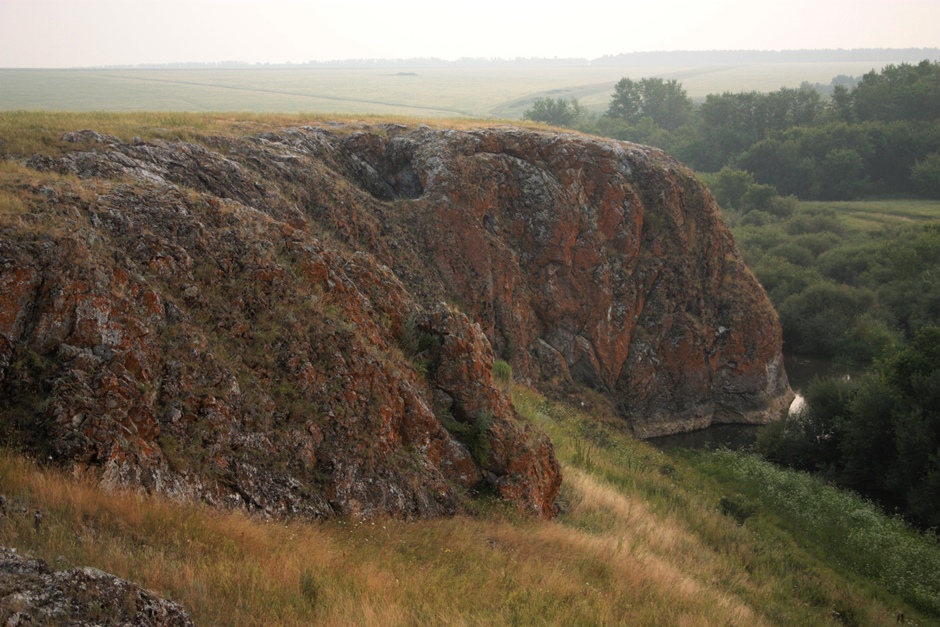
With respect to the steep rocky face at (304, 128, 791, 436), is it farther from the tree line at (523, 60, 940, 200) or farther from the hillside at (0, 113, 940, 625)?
the tree line at (523, 60, 940, 200)

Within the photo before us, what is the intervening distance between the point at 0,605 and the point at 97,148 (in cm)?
1170

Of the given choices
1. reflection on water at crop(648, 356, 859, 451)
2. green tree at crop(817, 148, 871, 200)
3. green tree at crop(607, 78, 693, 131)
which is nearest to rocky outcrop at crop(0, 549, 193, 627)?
reflection on water at crop(648, 356, 859, 451)

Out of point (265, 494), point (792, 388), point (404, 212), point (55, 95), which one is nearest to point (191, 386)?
point (265, 494)

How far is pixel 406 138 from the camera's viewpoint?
2473 cm

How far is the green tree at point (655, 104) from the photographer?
93000 mm

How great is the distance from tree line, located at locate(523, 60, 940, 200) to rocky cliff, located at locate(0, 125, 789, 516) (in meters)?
50.3

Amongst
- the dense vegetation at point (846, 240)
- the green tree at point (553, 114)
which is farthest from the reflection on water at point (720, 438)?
the green tree at point (553, 114)

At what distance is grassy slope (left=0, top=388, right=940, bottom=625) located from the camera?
6.01 meters

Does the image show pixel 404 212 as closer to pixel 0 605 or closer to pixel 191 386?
pixel 191 386

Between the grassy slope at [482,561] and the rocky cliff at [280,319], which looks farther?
the rocky cliff at [280,319]

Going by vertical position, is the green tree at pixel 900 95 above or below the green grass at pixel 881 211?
above

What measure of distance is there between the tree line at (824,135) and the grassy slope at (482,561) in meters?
54.2

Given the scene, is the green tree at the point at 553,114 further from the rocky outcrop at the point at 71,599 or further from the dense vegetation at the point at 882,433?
the rocky outcrop at the point at 71,599

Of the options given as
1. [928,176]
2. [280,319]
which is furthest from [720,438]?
[928,176]
